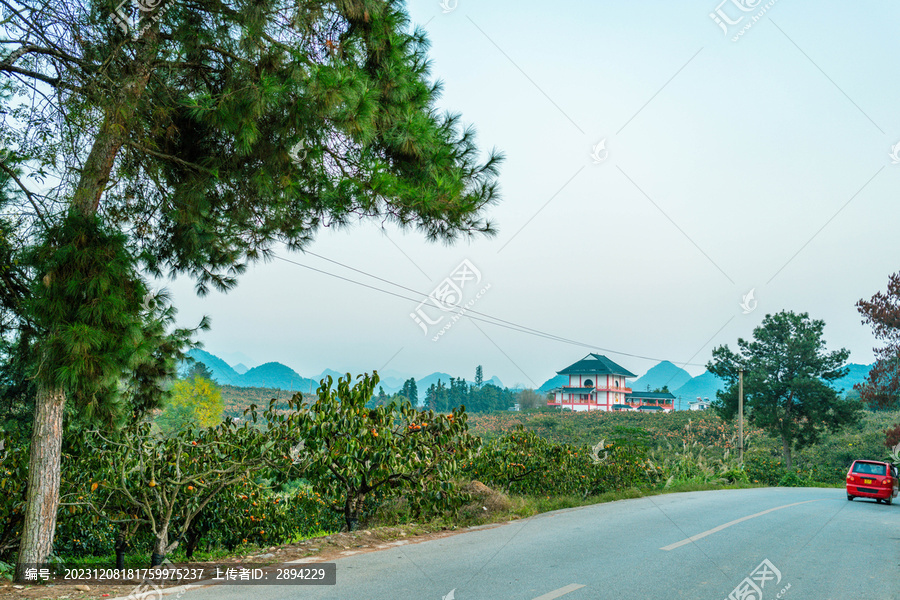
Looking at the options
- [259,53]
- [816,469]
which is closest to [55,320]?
[259,53]

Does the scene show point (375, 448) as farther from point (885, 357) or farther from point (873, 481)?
point (885, 357)

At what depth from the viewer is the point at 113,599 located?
4504 millimetres

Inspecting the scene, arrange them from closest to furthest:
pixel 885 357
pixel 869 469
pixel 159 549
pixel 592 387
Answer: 1. pixel 159 549
2. pixel 869 469
3. pixel 885 357
4. pixel 592 387

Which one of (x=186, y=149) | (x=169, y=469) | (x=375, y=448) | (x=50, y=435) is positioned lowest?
(x=169, y=469)

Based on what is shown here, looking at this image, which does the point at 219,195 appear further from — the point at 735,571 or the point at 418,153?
the point at 735,571

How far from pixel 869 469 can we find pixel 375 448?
17487 mm

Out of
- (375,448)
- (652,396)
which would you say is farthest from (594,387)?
(375,448)

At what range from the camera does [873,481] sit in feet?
57.0

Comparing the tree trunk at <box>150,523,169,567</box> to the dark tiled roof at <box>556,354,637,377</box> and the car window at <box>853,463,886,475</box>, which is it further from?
the dark tiled roof at <box>556,354,637,377</box>

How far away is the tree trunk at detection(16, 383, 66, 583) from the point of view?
16.8 ft

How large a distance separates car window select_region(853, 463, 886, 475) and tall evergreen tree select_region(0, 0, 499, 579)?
1729cm
